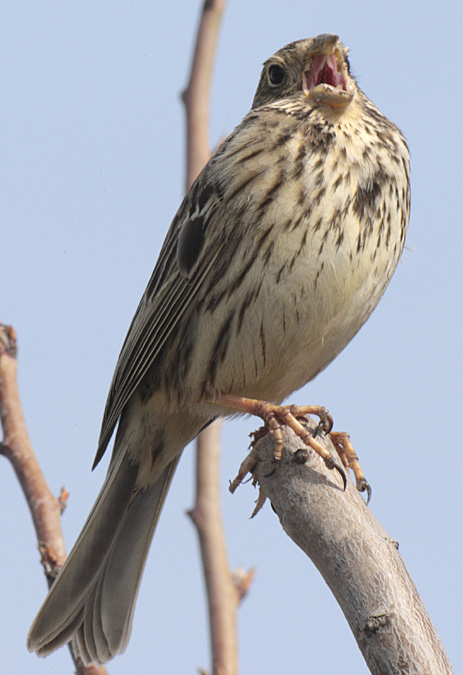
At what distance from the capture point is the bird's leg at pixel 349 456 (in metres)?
3.62

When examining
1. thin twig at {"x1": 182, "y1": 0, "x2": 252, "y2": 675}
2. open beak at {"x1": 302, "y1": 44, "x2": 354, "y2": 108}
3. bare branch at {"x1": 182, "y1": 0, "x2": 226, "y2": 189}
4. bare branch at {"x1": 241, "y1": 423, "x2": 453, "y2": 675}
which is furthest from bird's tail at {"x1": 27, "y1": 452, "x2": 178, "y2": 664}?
open beak at {"x1": 302, "y1": 44, "x2": 354, "y2": 108}

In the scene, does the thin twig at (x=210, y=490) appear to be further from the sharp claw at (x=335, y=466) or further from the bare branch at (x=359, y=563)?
the sharp claw at (x=335, y=466)

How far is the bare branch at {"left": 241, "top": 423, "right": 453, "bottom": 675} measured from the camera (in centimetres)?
223

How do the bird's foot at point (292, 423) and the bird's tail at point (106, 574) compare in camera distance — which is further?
the bird's tail at point (106, 574)

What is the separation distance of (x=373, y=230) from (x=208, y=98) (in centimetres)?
120

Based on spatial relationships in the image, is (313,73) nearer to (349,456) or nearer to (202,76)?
(202,76)

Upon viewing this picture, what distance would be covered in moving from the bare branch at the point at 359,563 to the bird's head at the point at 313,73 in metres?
1.82

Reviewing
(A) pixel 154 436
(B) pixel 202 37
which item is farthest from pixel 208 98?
(A) pixel 154 436

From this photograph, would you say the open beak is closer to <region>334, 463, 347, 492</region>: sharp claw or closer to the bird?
the bird

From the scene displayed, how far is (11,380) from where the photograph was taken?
3.48 metres

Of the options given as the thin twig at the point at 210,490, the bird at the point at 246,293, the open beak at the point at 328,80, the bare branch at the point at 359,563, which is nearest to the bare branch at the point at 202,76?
the thin twig at the point at 210,490

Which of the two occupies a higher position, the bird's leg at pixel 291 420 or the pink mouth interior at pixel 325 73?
the pink mouth interior at pixel 325 73

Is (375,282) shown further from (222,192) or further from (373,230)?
(222,192)

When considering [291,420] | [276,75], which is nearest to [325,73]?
[276,75]
